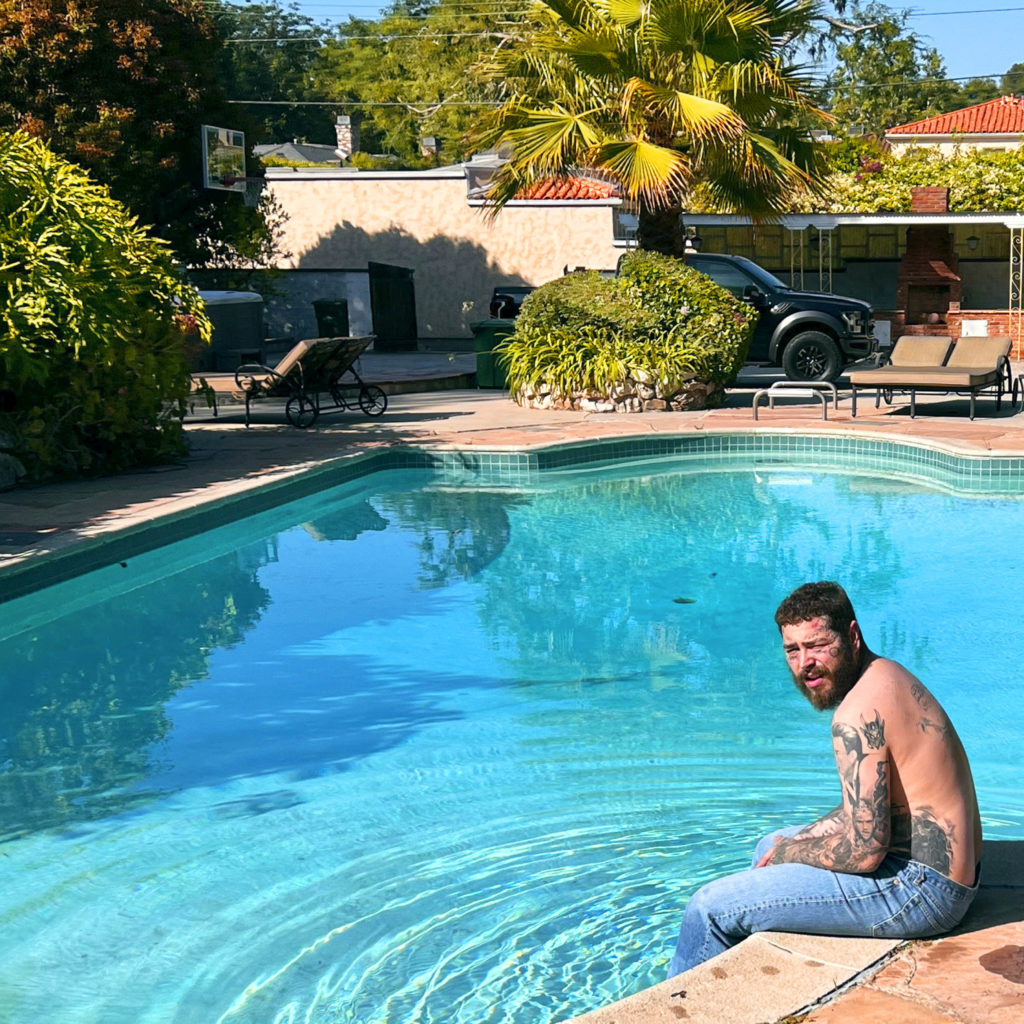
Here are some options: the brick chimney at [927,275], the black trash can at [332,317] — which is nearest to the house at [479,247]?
the brick chimney at [927,275]

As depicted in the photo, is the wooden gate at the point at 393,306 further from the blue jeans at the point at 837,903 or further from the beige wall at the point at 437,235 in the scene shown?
the blue jeans at the point at 837,903

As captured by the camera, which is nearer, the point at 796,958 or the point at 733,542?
the point at 796,958

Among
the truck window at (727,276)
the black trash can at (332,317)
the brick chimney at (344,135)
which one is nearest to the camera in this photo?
the truck window at (727,276)

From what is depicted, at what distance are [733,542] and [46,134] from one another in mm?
13813

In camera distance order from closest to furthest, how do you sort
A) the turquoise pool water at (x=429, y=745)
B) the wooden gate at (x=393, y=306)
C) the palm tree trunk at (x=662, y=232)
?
the turquoise pool water at (x=429, y=745)
the palm tree trunk at (x=662, y=232)
the wooden gate at (x=393, y=306)

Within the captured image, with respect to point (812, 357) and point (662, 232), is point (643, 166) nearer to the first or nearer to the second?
point (662, 232)

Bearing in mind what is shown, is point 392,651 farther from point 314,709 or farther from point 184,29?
point 184,29

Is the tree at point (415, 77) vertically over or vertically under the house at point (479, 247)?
over

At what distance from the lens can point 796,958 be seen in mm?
3449

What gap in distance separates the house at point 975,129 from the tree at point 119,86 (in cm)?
2753

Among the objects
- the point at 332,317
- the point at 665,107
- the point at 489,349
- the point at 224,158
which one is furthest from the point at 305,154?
the point at 665,107

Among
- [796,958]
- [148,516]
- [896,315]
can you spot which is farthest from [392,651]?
[896,315]

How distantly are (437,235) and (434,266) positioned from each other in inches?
25.6

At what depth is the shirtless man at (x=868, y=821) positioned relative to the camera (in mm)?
3383
